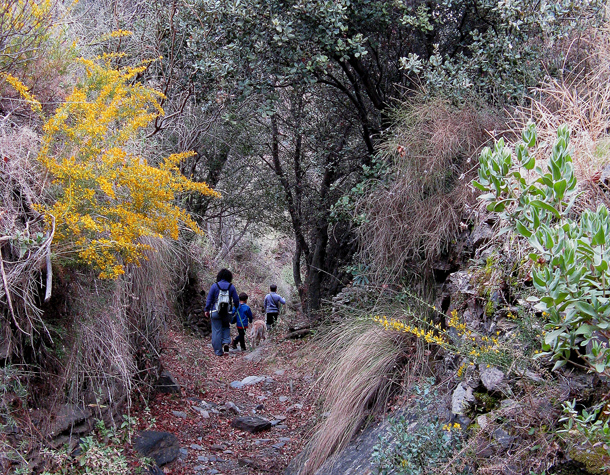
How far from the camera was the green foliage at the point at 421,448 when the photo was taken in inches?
112

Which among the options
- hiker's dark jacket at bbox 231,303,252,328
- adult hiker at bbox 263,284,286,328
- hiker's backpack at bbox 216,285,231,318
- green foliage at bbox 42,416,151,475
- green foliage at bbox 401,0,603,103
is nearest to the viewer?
green foliage at bbox 42,416,151,475

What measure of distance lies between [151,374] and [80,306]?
208 cm

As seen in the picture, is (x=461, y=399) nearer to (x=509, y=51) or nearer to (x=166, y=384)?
(x=509, y=51)

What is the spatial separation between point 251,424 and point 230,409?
60cm

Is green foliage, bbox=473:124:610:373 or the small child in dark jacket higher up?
green foliage, bbox=473:124:610:373

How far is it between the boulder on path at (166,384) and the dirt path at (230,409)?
0.23 feet

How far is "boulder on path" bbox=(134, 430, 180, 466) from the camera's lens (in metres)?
4.59

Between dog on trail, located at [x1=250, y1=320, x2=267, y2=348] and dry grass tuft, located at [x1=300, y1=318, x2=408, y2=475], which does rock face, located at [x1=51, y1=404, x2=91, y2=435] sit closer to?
dry grass tuft, located at [x1=300, y1=318, x2=408, y2=475]

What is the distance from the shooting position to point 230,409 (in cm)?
643

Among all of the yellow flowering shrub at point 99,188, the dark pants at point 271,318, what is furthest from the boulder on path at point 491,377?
the dark pants at point 271,318

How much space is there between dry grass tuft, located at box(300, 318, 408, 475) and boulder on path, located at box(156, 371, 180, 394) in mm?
2273

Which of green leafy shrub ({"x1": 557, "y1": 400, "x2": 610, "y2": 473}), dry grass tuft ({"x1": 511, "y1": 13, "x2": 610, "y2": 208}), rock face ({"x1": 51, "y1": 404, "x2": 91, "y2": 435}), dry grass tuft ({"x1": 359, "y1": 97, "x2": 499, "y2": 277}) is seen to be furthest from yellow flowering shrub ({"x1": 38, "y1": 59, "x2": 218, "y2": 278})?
green leafy shrub ({"x1": 557, "y1": 400, "x2": 610, "y2": 473})

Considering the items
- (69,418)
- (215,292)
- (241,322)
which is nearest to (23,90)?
(69,418)

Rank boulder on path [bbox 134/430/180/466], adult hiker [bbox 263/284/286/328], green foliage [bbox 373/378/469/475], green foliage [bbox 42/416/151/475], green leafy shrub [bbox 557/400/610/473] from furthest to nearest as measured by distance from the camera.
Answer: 1. adult hiker [bbox 263/284/286/328]
2. boulder on path [bbox 134/430/180/466]
3. green foliage [bbox 42/416/151/475]
4. green foliage [bbox 373/378/469/475]
5. green leafy shrub [bbox 557/400/610/473]
